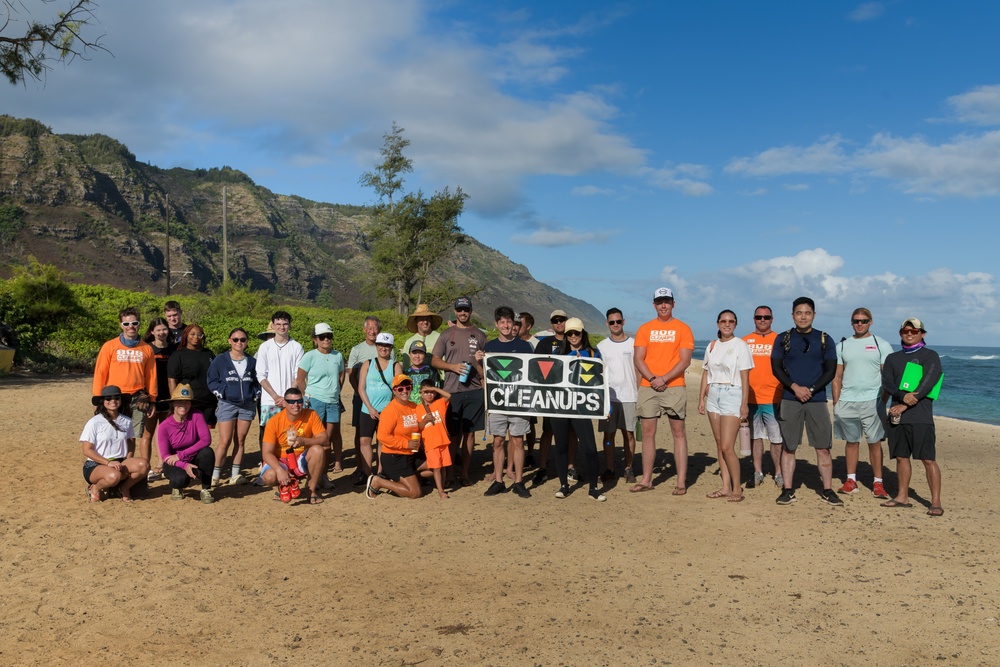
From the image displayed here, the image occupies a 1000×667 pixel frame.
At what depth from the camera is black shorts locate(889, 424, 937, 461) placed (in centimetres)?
721

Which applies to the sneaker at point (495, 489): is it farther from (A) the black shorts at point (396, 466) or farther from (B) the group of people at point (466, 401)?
(A) the black shorts at point (396, 466)

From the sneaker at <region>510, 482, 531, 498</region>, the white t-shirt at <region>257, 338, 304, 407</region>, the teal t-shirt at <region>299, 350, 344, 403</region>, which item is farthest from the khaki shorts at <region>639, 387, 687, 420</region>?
the white t-shirt at <region>257, 338, 304, 407</region>

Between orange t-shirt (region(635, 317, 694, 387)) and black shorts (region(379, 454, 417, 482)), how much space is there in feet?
9.47

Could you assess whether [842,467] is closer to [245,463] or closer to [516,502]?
[516,502]

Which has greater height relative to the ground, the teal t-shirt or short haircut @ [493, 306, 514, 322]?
short haircut @ [493, 306, 514, 322]

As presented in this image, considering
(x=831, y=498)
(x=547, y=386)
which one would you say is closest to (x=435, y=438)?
(x=547, y=386)

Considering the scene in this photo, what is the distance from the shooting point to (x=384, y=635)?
182 inches

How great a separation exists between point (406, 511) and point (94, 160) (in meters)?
140

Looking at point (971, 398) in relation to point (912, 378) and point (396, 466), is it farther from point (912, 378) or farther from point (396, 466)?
point (396, 466)

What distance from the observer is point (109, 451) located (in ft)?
24.8

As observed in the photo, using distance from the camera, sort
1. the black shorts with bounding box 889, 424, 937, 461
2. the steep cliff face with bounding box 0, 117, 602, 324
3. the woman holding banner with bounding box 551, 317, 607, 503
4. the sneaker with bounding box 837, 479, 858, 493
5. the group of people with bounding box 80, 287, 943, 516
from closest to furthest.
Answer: the black shorts with bounding box 889, 424, 937, 461
the group of people with bounding box 80, 287, 943, 516
the woman holding banner with bounding box 551, 317, 607, 503
the sneaker with bounding box 837, 479, 858, 493
the steep cliff face with bounding box 0, 117, 602, 324

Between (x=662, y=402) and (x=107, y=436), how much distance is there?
607cm

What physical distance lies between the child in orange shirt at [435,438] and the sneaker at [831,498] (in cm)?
423

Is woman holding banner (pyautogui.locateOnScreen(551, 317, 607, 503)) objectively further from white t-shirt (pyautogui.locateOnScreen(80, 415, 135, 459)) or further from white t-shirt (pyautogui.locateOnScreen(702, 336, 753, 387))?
white t-shirt (pyautogui.locateOnScreen(80, 415, 135, 459))
